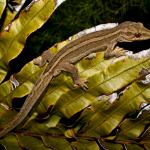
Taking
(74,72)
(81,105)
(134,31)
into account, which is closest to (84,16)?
(134,31)

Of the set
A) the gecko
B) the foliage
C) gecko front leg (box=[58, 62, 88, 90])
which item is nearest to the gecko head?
the gecko

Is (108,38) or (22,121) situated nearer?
(22,121)

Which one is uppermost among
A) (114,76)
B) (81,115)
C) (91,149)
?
(114,76)

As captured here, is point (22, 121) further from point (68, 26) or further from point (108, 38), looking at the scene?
point (68, 26)

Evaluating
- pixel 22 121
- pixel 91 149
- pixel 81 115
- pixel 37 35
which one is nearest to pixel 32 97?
pixel 22 121

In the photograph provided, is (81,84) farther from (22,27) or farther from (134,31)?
(134,31)

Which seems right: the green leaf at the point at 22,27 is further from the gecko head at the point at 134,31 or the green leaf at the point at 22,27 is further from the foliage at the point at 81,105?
the gecko head at the point at 134,31

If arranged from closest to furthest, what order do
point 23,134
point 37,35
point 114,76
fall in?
1. point 114,76
2. point 23,134
3. point 37,35
